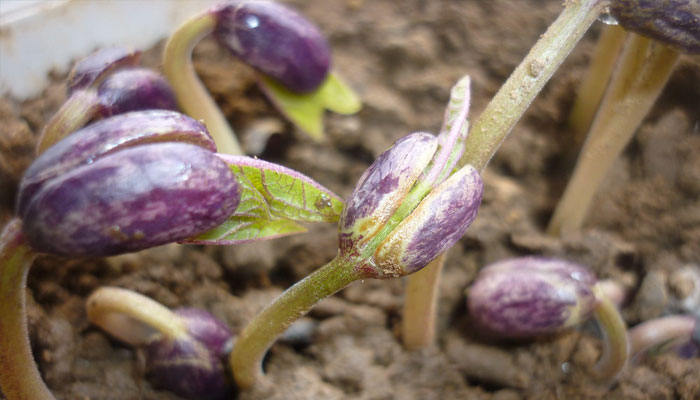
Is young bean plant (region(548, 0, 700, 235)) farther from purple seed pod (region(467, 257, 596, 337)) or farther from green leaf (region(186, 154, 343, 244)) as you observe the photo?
green leaf (region(186, 154, 343, 244))

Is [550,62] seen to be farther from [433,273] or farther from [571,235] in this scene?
[571,235]

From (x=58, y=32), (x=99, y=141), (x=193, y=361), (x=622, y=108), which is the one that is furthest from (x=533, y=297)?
(x=58, y=32)

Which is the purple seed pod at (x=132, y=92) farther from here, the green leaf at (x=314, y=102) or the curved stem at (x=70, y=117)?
the green leaf at (x=314, y=102)

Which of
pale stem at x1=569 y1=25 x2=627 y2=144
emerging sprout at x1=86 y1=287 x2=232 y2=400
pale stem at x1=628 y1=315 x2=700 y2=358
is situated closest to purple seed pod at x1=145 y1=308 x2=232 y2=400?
emerging sprout at x1=86 y1=287 x2=232 y2=400

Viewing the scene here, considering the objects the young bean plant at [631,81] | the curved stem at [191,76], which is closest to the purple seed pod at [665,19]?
the young bean plant at [631,81]

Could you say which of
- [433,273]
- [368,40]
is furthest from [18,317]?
[368,40]
